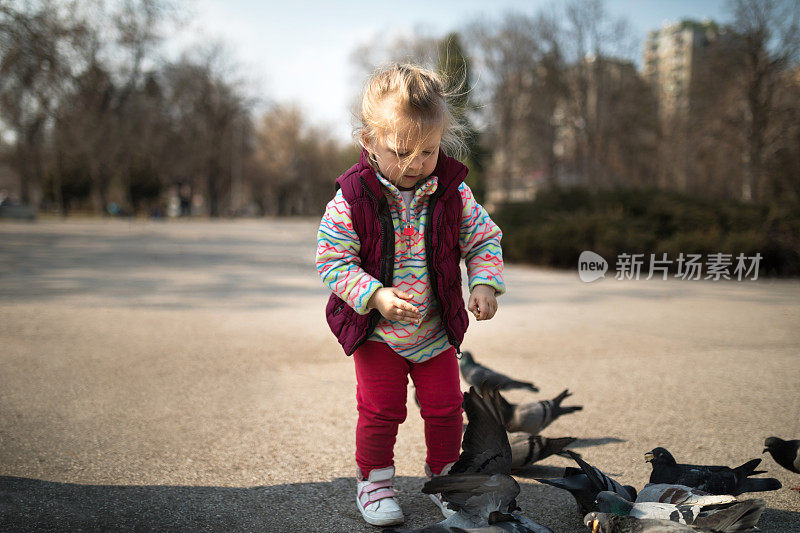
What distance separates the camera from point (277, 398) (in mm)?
3355

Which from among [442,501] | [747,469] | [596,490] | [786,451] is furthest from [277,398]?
[786,451]

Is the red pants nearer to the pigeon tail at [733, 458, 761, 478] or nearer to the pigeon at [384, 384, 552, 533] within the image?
the pigeon at [384, 384, 552, 533]

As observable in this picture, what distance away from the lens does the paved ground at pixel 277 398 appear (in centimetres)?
212

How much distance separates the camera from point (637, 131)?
29750mm

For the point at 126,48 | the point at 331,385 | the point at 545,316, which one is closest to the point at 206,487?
the point at 331,385

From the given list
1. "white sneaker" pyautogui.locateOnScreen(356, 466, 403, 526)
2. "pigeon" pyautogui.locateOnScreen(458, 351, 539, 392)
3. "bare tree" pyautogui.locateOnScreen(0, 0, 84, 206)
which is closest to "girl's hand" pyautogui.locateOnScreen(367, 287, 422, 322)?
"white sneaker" pyautogui.locateOnScreen(356, 466, 403, 526)

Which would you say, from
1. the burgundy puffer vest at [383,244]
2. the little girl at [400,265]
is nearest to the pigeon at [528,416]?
the little girl at [400,265]

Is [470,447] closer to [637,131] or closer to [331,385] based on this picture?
[331,385]

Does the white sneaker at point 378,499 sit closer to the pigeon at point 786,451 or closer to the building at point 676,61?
the pigeon at point 786,451

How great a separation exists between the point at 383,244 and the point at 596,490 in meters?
1.06

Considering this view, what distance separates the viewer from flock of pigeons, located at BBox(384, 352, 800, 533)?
1646 millimetres

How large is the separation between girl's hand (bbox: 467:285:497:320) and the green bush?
28.0ft

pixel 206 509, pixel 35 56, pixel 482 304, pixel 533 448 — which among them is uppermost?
pixel 35 56

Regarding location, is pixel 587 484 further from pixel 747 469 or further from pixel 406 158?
pixel 406 158
